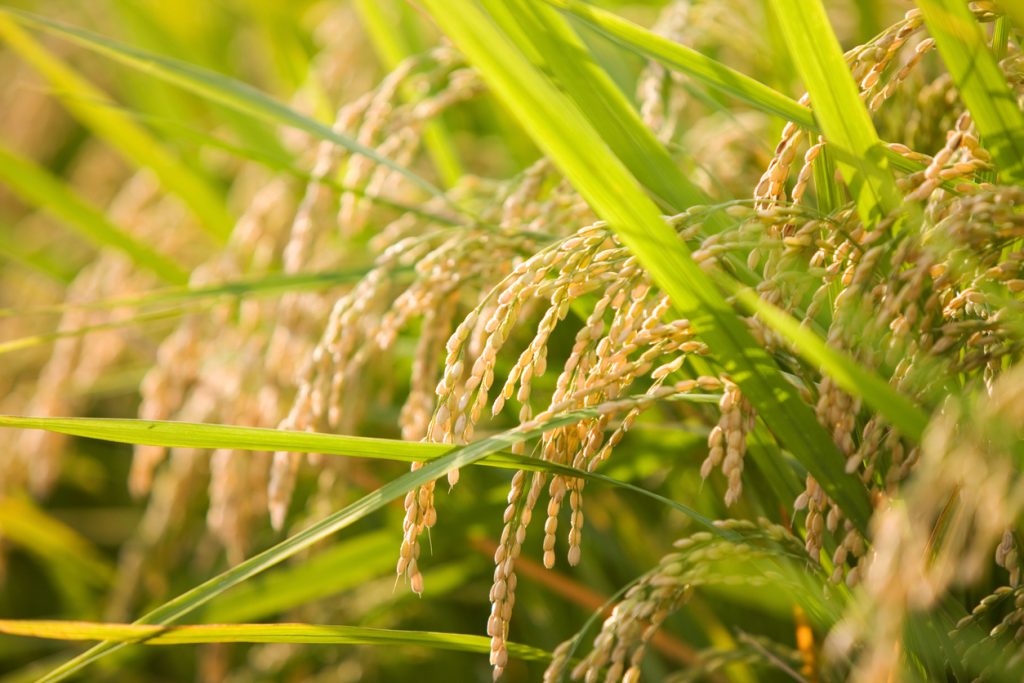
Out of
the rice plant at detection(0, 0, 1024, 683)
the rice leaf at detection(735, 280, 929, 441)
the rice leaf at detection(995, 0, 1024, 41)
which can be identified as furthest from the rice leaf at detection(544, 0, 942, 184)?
the rice leaf at detection(735, 280, 929, 441)

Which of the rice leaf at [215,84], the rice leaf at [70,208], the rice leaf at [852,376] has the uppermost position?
the rice leaf at [70,208]

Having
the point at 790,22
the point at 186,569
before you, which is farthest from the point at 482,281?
the point at 186,569

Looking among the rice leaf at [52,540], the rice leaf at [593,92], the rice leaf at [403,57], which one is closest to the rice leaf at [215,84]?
the rice leaf at [593,92]

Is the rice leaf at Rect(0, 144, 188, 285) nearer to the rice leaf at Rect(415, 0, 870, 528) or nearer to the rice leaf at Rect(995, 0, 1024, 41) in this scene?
the rice leaf at Rect(415, 0, 870, 528)

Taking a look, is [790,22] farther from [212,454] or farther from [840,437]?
[212,454]

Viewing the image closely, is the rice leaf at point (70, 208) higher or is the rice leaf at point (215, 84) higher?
the rice leaf at point (70, 208)

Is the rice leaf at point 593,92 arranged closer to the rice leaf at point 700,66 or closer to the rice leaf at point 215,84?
the rice leaf at point 700,66
